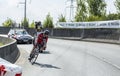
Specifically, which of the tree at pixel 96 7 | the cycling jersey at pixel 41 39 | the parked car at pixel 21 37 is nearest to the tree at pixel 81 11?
the tree at pixel 96 7

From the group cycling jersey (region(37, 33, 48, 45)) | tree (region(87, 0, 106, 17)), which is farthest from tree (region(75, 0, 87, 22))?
cycling jersey (region(37, 33, 48, 45))

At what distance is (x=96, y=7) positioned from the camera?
72562 millimetres

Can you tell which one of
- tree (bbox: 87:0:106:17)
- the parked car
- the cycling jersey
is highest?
tree (bbox: 87:0:106:17)

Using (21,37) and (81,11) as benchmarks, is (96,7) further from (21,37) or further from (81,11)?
(21,37)

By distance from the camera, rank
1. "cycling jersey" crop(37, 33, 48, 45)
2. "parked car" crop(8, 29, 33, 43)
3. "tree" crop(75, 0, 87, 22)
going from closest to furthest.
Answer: "cycling jersey" crop(37, 33, 48, 45), "parked car" crop(8, 29, 33, 43), "tree" crop(75, 0, 87, 22)

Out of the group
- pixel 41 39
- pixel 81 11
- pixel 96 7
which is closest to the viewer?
pixel 41 39

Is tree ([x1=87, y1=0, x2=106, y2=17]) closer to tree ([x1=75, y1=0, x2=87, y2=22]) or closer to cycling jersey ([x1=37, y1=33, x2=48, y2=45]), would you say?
tree ([x1=75, y1=0, x2=87, y2=22])

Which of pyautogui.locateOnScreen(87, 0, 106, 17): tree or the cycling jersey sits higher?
pyautogui.locateOnScreen(87, 0, 106, 17): tree

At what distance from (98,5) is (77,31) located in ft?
73.3

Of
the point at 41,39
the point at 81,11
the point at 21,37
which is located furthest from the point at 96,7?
the point at 41,39

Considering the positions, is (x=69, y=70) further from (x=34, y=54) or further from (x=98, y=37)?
(x=98, y=37)

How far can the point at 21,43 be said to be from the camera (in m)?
36.9

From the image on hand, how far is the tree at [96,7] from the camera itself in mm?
71438

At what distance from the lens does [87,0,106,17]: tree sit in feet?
234
